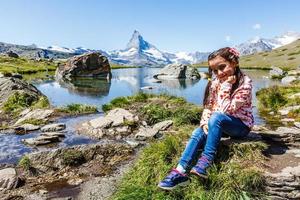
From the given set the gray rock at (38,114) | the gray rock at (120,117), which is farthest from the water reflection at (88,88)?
the gray rock at (120,117)

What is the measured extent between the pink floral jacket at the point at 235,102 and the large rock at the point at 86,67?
71804 millimetres

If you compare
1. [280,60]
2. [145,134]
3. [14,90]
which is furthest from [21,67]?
[145,134]

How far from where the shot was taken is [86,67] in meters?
81.4

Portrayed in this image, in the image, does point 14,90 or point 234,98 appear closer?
point 234,98

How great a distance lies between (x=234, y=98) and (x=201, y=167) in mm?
1971

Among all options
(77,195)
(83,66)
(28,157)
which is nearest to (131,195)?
(77,195)

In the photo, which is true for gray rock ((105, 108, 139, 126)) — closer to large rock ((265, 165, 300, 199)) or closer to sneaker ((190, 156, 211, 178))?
sneaker ((190, 156, 211, 178))

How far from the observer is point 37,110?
943 inches

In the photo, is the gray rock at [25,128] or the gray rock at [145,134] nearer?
the gray rock at [145,134]

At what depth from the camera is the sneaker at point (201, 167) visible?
343 inches

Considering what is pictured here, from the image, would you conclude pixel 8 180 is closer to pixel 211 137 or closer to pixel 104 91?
pixel 211 137

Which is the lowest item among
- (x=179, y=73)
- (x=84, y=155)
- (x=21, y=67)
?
(x=21, y=67)

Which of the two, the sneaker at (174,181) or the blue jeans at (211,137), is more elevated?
the blue jeans at (211,137)

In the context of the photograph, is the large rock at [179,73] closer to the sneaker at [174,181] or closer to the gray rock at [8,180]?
the gray rock at [8,180]
